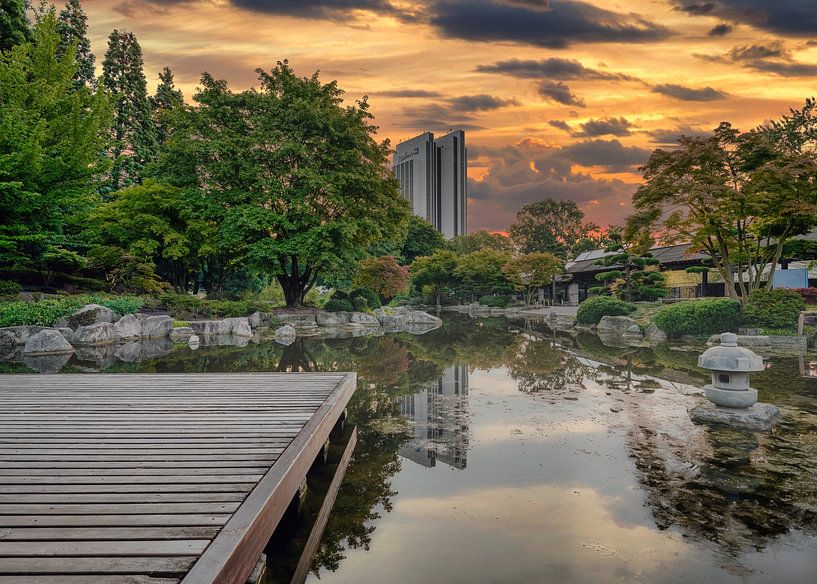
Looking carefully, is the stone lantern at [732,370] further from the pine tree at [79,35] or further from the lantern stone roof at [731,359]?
the pine tree at [79,35]

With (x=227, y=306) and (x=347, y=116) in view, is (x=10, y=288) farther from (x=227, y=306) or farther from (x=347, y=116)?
(x=347, y=116)

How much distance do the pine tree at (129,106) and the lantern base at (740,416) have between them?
105 feet

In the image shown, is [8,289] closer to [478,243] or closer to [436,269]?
[436,269]

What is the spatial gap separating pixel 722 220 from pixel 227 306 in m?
20.5

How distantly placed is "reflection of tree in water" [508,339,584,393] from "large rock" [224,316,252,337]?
Result: 10.7 metres

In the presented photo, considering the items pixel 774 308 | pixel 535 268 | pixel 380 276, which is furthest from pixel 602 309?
pixel 535 268

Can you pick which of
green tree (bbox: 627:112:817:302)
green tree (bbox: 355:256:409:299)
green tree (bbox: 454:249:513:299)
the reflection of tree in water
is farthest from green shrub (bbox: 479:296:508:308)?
the reflection of tree in water

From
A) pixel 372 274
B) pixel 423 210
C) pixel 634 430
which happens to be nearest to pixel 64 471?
pixel 634 430

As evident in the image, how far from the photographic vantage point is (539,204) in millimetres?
60719

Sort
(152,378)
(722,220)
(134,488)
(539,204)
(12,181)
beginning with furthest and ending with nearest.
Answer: (539,204)
(722,220)
(12,181)
(152,378)
(134,488)

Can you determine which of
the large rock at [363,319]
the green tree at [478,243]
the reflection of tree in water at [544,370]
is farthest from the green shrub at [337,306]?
the green tree at [478,243]

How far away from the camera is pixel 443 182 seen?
86.6 metres

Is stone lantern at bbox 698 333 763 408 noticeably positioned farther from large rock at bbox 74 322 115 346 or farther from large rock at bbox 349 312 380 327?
large rock at bbox 349 312 380 327

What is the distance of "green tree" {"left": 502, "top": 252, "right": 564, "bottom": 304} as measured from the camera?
36.9 m
